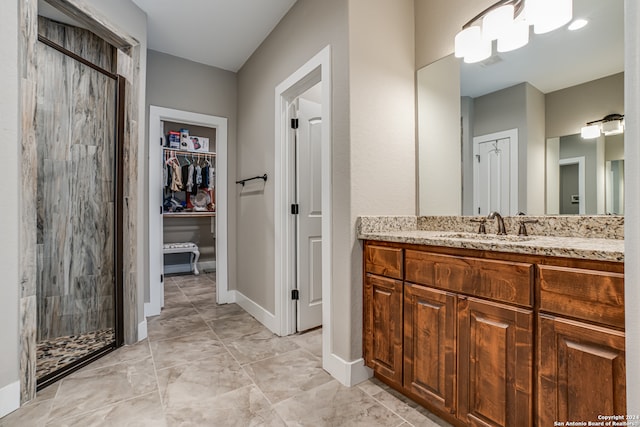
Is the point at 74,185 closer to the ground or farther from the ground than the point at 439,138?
closer to the ground

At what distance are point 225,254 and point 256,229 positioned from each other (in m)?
0.71

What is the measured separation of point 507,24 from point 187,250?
491 cm

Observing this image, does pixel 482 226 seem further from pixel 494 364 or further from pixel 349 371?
pixel 349 371

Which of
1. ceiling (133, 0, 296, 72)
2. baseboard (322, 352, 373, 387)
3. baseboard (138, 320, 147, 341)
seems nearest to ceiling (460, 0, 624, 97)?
ceiling (133, 0, 296, 72)

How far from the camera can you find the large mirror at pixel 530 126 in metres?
1.43

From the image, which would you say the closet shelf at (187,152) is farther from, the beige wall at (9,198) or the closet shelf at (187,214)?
the beige wall at (9,198)

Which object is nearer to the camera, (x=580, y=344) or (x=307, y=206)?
(x=580, y=344)

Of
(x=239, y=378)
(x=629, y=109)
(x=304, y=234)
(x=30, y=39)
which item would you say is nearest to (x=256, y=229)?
(x=304, y=234)

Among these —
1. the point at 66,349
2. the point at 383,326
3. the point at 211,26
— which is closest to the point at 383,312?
the point at 383,326

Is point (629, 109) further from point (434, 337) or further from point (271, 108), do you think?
point (271, 108)

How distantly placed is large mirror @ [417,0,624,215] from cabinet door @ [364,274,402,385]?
67cm

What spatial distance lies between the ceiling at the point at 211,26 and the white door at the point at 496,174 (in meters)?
1.83

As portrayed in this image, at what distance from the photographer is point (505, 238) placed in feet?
5.17

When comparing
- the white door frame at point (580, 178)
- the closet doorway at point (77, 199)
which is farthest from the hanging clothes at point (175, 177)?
the white door frame at point (580, 178)
